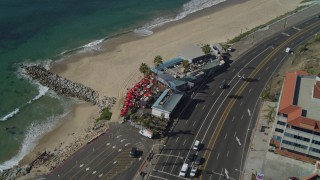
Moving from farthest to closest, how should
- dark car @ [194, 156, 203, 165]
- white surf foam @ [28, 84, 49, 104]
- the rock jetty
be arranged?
white surf foam @ [28, 84, 49, 104]
the rock jetty
dark car @ [194, 156, 203, 165]

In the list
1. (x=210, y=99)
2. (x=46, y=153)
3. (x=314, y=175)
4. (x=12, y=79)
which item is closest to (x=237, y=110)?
(x=210, y=99)

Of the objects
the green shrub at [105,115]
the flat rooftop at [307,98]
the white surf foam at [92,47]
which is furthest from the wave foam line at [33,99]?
the flat rooftop at [307,98]

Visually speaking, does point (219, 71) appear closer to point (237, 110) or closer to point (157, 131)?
point (237, 110)

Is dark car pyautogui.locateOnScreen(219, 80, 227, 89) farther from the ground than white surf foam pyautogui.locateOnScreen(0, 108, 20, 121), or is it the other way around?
dark car pyautogui.locateOnScreen(219, 80, 227, 89)

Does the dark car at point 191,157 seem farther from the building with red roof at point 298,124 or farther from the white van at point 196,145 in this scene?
the building with red roof at point 298,124

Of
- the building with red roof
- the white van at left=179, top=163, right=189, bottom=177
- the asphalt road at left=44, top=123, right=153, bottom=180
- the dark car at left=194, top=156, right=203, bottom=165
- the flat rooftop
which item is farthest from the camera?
the flat rooftop

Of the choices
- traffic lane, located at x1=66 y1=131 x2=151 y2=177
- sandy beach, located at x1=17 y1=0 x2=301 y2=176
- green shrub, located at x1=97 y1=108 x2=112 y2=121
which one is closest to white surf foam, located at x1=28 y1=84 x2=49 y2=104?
sandy beach, located at x1=17 y1=0 x2=301 y2=176

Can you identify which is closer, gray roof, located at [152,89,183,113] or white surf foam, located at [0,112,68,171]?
white surf foam, located at [0,112,68,171]

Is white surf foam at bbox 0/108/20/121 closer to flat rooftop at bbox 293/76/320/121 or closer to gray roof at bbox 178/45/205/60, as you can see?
gray roof at bbox 178/45/205/60
